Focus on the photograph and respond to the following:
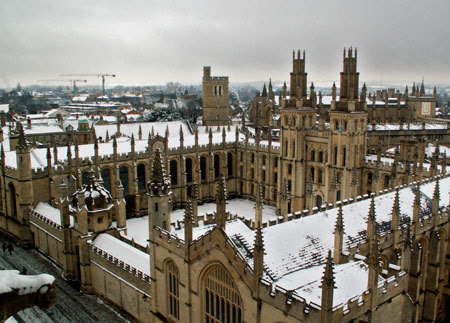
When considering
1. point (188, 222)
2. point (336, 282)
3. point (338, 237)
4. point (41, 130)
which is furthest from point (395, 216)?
point (41, 130)

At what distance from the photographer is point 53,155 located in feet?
139

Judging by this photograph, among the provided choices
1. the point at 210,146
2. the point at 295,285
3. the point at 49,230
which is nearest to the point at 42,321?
the point at 49,230

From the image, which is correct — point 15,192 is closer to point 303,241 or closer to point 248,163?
point 248,163

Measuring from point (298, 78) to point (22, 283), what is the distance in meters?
42.1

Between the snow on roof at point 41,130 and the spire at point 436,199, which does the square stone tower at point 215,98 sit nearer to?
the snow on roof at point 41,130

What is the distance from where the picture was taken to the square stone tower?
78106mm

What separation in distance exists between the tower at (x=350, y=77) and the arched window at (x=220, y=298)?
86.7ft

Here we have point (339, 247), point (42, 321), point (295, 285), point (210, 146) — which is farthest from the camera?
point (210, 146)

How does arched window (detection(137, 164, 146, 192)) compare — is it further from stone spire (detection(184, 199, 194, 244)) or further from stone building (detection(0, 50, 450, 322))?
stone spire (detection(184, 199, 194, 244))

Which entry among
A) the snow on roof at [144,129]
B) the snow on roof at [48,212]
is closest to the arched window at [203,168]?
the snow on roof at [144,129]

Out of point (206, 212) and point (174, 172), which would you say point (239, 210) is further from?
point (174, 172)

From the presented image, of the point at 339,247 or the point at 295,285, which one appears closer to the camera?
the point at 295,285

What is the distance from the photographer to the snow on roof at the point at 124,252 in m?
25.2

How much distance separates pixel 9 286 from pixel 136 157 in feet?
133
